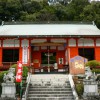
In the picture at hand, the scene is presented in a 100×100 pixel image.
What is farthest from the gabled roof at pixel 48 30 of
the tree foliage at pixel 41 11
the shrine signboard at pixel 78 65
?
the tree foliage at pixel 41 11

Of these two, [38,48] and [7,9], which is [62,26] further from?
[7,9]

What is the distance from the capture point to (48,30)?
30312mm

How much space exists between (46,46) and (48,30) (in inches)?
74.5

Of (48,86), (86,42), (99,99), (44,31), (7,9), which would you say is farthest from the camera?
(7,9)

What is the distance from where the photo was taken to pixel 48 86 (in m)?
18.7

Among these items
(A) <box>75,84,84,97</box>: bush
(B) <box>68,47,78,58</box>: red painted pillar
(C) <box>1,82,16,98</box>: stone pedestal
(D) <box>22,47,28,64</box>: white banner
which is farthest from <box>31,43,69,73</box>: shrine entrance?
(C) <box>1,82,16,98</box>: stone pedestal

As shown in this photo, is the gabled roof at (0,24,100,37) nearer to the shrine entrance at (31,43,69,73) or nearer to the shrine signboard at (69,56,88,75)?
the shrine entrance at (31,43,69,73)

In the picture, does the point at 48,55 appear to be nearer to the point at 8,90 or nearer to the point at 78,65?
the point at 78,65

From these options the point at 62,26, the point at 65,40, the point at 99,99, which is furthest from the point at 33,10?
the point at 99,99

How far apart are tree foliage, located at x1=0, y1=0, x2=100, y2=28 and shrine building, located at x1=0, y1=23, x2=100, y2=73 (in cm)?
2445

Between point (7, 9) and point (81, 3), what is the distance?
55.1ft

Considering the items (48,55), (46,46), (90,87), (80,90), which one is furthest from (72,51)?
(90,87)

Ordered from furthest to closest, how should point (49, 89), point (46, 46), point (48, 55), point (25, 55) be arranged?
point (46, 46) < point (48, 55) < point (25, 55) < point (49, 89)

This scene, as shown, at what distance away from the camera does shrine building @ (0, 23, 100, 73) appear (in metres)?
27.2
